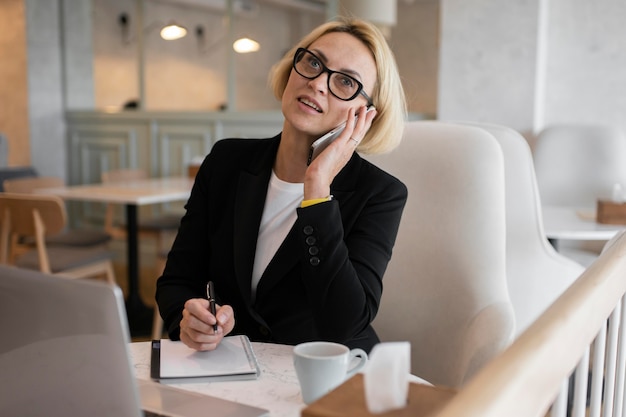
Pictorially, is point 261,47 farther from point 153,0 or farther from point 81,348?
point 81,348

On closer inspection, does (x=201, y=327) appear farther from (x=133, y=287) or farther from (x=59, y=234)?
(x=59, y=234)

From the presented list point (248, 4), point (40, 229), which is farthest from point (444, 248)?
point (248, 4)

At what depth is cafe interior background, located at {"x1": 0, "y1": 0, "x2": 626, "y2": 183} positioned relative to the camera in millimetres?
4438

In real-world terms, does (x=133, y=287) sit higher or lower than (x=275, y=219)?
lower

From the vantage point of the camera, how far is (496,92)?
4441 millimetres

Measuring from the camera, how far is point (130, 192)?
12.9 feet

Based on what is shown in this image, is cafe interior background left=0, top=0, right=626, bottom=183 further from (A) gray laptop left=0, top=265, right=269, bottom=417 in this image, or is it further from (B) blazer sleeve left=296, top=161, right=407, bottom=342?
(A) gray laptop left=0, top=265, right=269, bottom=417

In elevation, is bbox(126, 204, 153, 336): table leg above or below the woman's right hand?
below

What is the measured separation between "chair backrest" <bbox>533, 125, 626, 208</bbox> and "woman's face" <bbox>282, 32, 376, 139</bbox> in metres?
2.77

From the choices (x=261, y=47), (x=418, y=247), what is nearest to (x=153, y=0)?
(x=261, y=47)

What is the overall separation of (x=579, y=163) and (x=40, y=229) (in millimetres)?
2920

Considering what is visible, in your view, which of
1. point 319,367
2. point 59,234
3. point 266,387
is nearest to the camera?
point 319,367

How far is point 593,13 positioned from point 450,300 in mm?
3600

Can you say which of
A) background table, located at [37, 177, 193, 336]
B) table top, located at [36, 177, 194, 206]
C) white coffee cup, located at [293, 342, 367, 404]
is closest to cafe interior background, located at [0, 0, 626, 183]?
white coffee cup, located at [293, 342, 367, 404]
